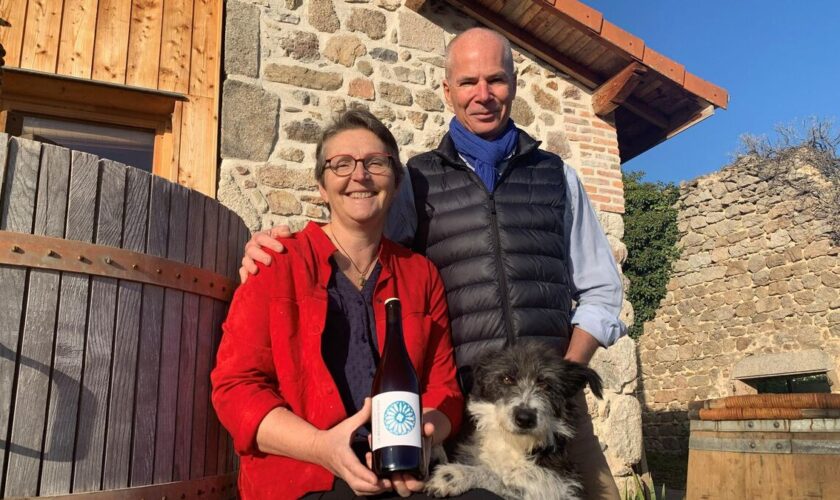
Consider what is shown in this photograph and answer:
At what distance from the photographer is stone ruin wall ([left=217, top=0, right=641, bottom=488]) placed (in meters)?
5.16

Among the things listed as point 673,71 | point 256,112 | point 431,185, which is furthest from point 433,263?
point 673,71

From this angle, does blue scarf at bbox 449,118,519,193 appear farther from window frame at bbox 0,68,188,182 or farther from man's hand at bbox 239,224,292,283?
window frame at bbox 0,68,188,182

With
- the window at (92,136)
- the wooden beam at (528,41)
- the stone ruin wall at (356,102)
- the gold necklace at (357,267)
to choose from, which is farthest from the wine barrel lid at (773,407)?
the window at (92,136)

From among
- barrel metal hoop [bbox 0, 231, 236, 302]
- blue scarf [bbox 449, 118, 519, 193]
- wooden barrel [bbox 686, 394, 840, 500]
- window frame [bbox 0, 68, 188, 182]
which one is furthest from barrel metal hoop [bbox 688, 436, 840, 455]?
window frame [bbox 0, 68, 188, 182]

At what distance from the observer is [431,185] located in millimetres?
2871

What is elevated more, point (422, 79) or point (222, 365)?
point (422, 79)

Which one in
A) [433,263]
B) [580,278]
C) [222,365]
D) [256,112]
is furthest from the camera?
[256,112]

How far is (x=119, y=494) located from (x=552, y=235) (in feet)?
6.64

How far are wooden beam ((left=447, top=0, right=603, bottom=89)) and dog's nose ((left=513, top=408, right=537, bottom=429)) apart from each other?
5.12 metres

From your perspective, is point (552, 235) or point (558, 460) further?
point (552, 235)

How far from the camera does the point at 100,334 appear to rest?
2047 mm

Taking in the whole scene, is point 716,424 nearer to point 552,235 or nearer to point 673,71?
point 552,235

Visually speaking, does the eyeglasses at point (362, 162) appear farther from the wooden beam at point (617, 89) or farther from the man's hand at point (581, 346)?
the wooden beam at point (617, 89)

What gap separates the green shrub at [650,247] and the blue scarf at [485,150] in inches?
412
